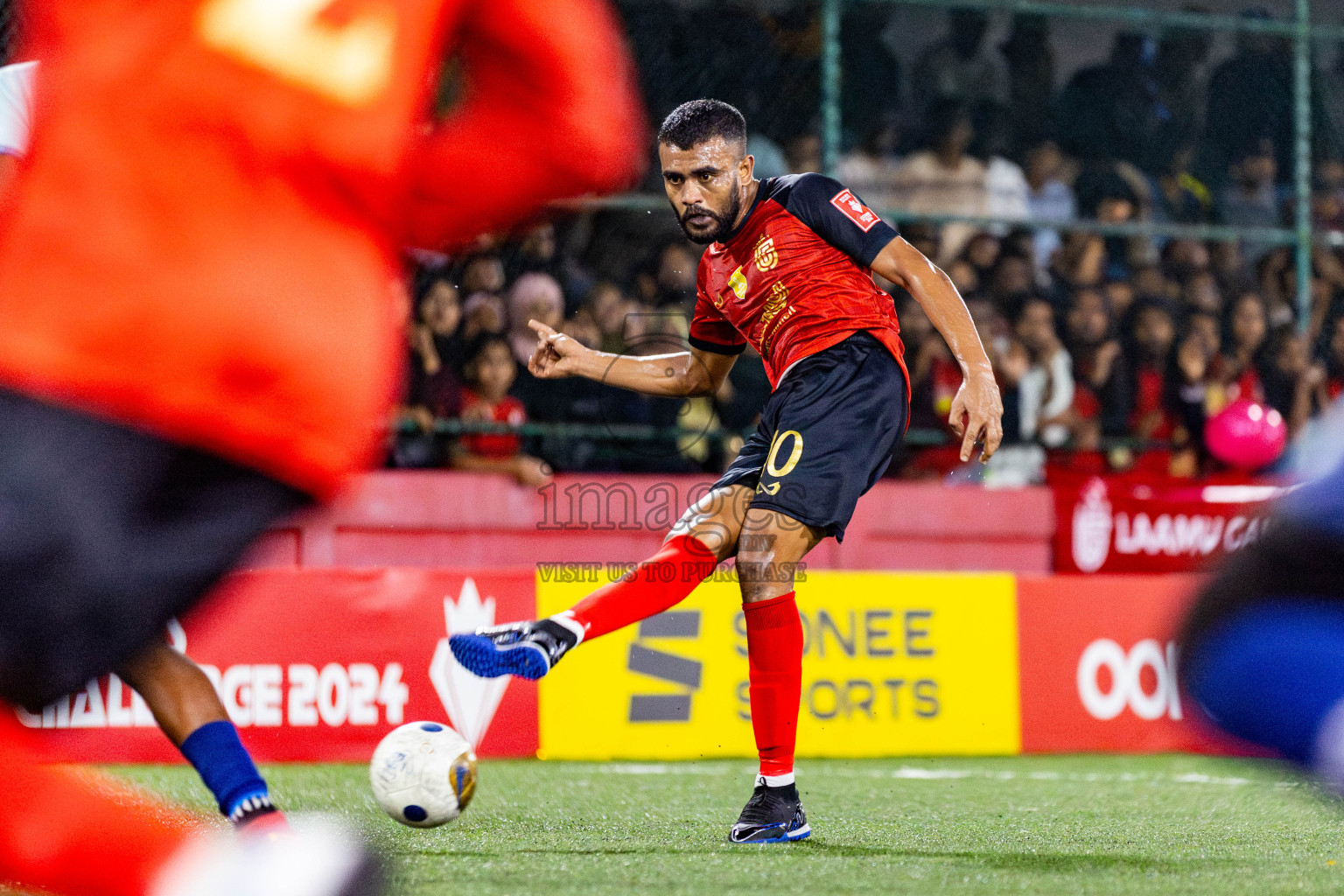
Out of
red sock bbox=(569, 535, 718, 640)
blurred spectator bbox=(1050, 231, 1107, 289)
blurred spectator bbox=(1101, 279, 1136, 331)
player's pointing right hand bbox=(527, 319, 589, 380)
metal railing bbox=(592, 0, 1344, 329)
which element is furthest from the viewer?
blurred spectator bbox=(1050, 231, 1107, 289)

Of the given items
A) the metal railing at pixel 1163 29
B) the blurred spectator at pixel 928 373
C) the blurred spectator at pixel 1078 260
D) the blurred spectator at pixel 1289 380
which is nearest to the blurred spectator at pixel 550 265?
the metal railing at pixel 1163 29

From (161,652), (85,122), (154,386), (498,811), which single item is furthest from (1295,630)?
(498,811)

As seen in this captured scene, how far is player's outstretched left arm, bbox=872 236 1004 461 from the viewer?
4.12 meters

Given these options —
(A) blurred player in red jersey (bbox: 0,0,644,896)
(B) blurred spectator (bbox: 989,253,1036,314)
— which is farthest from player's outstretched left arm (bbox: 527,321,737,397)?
(B) blurred spectator (bbox: 989,253,1036,314)

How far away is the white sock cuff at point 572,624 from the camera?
3941 millimetres

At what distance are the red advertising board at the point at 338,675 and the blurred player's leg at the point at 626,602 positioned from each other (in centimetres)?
234

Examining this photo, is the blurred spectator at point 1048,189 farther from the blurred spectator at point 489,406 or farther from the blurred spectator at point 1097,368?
the blurred spectator at point 489,406

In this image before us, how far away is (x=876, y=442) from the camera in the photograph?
442cm

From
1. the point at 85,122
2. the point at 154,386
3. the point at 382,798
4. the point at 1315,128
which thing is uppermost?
the point at 1315,128

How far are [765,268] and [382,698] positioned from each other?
3.12 metres

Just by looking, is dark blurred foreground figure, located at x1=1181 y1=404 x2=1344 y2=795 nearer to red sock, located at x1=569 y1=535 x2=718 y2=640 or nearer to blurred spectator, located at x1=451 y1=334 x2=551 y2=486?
red sock, located at x1=569 y1=535 x2=718 y2=640

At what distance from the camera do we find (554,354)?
474 cm

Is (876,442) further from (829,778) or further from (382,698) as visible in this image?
(382,698)

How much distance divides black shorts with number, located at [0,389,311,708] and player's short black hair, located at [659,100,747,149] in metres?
2.75
